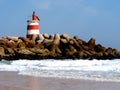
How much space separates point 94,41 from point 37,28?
3.95 meters

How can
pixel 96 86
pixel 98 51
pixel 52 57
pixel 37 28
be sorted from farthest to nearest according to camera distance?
pixel 37 28, pixel 98 51, pixel 52 57, pixel 96 86

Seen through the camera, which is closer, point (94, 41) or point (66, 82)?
point (66, 82)

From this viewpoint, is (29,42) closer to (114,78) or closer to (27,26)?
(27,26)

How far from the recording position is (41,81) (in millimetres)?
11406

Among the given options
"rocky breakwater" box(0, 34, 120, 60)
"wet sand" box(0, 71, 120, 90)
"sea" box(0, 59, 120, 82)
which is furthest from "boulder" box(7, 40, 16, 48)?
"wet sand" box(0, 71, 120, 90)

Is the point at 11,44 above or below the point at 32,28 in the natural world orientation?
below

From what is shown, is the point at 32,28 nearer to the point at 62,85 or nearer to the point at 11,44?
the point at 11,44

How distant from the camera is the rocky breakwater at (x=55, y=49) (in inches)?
924

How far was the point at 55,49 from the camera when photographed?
79.5 ft

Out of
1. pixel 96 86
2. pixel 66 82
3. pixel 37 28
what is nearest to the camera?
pixel 96 86

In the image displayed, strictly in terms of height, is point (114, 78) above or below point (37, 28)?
below

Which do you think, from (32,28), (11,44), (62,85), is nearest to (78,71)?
(62,85)

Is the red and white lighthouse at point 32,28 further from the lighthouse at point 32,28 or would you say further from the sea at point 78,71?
the sea at point 78,71

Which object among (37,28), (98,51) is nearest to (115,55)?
(98,51)
